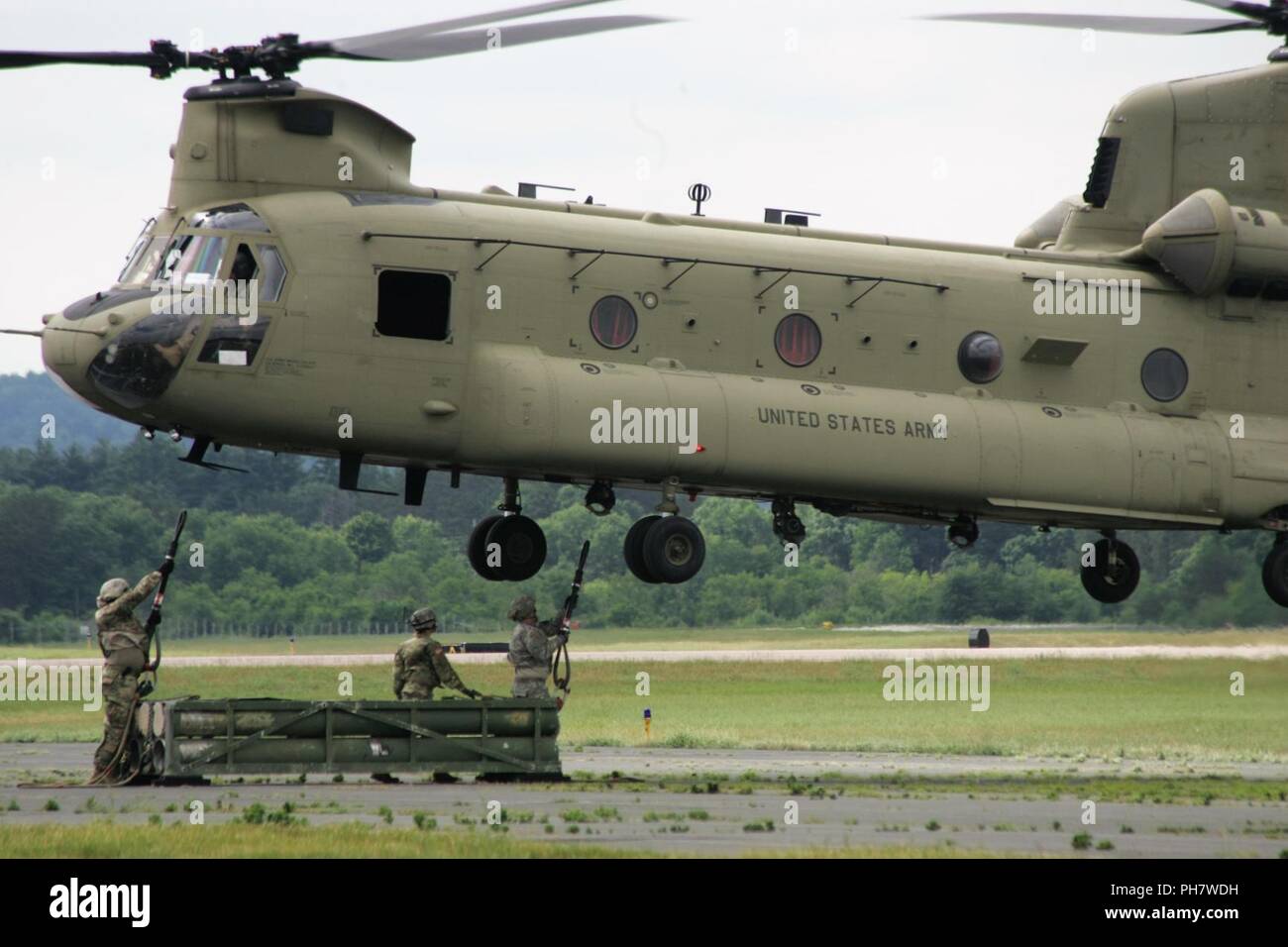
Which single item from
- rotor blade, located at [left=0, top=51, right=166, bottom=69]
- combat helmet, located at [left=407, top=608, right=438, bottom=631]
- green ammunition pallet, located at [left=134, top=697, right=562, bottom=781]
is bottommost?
green ammunition pallet, located at [left=134, top=697, right=562, bottom=781]

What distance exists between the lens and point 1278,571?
86.9 ft

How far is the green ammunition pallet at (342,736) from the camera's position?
20.7m

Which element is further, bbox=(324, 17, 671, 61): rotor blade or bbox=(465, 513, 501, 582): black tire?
bbox=(465, 513, 501, 582): black tire

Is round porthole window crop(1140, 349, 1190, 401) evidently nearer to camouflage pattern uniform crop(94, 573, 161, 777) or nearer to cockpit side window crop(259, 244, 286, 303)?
cockpit side window crop(259, 244, 286, 303)

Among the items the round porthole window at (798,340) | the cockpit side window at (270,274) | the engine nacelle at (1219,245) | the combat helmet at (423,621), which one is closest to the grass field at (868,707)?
the engine nacelle at (1219,245)

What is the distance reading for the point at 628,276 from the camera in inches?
Result: 915

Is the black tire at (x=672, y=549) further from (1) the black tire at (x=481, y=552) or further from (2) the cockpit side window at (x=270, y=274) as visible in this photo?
(2) the cockpit side window at (x=270, y=274)

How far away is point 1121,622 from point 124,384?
109ft

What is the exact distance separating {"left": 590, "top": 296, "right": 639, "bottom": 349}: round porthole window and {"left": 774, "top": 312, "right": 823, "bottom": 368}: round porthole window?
1.81 metres

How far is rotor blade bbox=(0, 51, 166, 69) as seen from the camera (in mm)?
20672

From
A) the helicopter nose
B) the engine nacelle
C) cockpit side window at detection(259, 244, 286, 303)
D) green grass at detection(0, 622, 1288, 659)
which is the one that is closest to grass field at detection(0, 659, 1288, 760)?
green grass at detection(0, 622, 1288, 659)

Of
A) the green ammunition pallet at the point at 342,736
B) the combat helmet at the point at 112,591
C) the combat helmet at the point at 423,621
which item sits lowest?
the green ammunition pallet at the point at 342,736

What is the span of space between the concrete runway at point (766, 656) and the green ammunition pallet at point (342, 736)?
71.9ft
